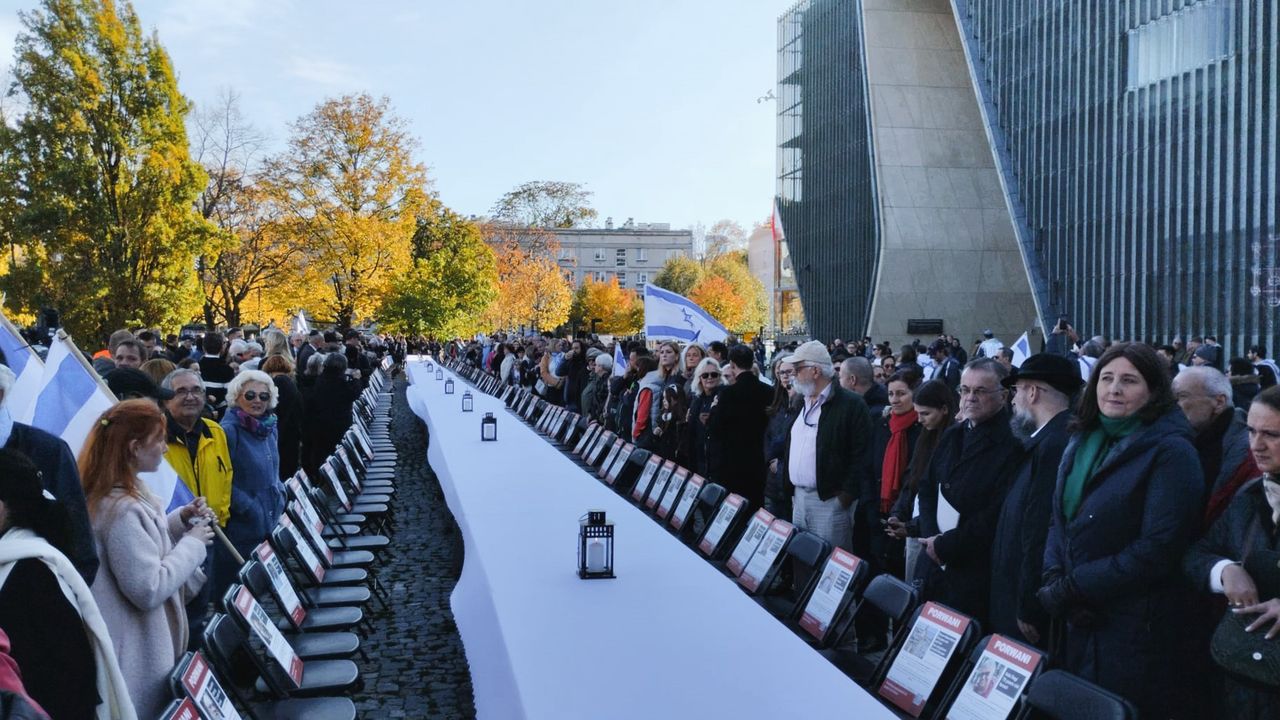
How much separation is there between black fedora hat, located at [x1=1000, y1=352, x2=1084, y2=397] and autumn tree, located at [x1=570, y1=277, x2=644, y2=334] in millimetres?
65938

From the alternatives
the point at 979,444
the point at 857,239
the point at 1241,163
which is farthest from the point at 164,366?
the point at 857,239

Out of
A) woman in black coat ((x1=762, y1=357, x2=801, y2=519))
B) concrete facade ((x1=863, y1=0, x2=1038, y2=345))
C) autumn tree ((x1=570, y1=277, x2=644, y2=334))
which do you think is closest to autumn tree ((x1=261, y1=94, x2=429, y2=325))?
concrete facade ((x1=863, y1=0, x2=1038, y2=345))

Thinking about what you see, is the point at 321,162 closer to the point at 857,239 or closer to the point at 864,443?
the point at 857,239

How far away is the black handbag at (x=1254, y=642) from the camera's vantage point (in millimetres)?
3076

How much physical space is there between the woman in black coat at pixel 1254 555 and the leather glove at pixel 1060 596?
405 mm

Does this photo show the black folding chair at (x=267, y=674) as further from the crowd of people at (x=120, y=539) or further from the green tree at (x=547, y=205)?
the green tree at (x=547, y=205)

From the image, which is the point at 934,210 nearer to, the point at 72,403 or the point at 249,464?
the point at 249,464

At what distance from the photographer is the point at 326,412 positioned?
10.6 m

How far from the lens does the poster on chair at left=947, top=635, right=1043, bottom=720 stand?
3385mm

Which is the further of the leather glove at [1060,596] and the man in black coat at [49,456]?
the leather glove at [1060,596]

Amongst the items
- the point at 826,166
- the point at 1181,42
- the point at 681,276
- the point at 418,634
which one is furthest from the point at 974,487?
the point at 681,276

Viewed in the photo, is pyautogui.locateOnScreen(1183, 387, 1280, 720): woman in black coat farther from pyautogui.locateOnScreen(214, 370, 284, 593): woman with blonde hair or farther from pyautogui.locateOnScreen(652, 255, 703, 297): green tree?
pyautogui.locateOnScreen(652, 255, 703, 297): green tree

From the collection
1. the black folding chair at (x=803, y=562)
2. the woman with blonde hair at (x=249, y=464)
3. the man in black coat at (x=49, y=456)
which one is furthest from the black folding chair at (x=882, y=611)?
the woman with blonde hair at (x=249, y=464)

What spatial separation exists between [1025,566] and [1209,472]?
0.93 metres
